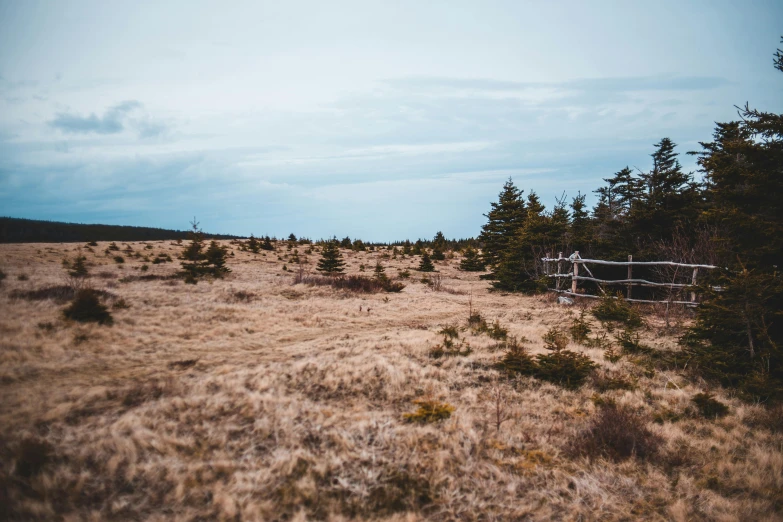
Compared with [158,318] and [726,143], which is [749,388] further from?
[158,318]

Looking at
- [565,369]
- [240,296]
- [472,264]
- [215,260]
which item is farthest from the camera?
[472,264]

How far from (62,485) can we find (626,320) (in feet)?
45.7

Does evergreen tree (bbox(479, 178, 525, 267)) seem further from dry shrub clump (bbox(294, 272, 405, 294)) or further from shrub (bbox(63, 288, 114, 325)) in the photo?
shrub (bbox(63, 288, 114, 325))

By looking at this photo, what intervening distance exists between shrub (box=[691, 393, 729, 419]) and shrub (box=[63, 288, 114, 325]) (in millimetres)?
13947

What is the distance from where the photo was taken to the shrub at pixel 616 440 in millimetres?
5145

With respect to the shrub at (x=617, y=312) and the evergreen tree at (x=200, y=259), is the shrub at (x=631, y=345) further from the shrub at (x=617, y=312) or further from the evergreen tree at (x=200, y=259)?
the evergreen tree at (x=200, y=259)

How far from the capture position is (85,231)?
63312 mm

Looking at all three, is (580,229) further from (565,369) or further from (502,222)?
(565,369)

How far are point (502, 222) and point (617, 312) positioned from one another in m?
18.1

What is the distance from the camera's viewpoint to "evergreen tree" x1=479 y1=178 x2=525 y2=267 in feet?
88.9

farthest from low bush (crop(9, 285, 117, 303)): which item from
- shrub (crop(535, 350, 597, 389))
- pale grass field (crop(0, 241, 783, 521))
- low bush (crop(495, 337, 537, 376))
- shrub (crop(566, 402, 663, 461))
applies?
shrub (crop(566, 402, 663, 461))

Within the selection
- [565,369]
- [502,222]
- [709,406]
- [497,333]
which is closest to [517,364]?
[565,369]

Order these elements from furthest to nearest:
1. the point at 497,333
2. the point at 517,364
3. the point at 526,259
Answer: the point at 526,259, the point at 497,333, the point at 517,364

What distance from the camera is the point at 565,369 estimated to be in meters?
7.58
